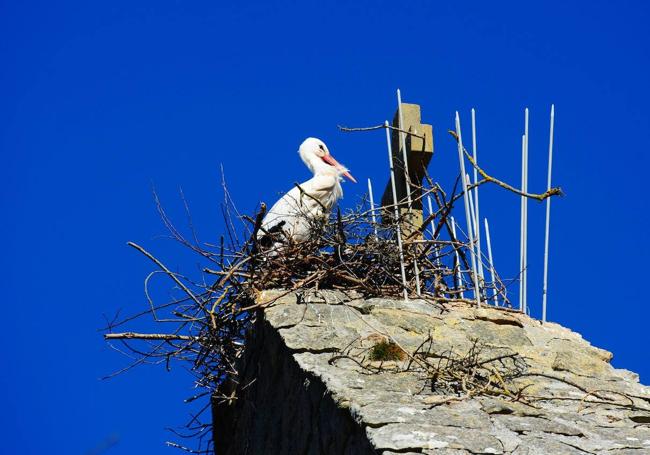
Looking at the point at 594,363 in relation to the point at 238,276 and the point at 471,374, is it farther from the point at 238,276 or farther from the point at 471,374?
the point at 238,276

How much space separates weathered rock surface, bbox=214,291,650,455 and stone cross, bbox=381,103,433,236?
1044mm

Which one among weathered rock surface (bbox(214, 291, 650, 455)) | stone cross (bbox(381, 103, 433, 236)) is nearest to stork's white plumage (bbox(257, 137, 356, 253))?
stone cross (bbox(381, 103, 433, 236))

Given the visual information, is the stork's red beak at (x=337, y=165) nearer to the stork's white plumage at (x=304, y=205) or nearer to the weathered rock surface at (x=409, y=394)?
the stork's white plumage at (x=304, y=205)

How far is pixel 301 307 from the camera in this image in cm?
604

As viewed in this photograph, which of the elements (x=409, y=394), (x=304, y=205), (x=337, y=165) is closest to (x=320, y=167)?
(x=337, y=165)

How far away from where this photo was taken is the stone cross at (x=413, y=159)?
7.30 metres

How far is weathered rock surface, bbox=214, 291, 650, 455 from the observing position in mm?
4344

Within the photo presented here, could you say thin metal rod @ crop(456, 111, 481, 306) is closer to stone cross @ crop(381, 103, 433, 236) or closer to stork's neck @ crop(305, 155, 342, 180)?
stone cross @ crop(381, 103, 433, 236)

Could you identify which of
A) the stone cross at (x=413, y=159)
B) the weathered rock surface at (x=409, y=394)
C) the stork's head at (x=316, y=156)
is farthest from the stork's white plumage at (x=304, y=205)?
the weathered rock surface at (x=409, y=394)

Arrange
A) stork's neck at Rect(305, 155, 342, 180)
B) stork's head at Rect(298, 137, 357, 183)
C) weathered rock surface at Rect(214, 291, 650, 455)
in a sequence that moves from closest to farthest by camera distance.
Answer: weathered rock surface at Rect(214, 291, 650, 455) → stork's neck at Rect(305, 155, 342, 180) → stork's head at Rect(298, 137, 357, 183)

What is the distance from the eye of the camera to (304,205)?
7.88m

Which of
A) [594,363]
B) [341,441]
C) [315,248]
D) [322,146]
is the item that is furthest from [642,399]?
[322,146]

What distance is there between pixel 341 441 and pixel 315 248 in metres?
2.41

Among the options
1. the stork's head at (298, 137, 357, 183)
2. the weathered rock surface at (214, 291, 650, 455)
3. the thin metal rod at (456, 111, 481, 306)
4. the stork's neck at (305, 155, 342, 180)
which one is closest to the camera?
the weathered rock surface at (214, 291, 650, 455)
